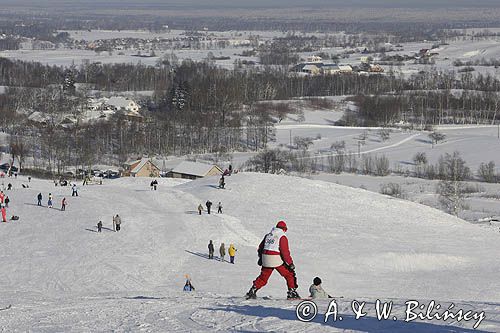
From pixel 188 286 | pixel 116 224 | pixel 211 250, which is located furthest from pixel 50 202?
pixel 188 286

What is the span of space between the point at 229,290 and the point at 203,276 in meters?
1.59

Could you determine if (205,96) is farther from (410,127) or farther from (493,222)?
(493,222)

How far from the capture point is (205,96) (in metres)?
78.4

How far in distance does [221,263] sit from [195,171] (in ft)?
84.3

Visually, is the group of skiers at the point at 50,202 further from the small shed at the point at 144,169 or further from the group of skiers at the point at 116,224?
the small shed at the point at 144,169

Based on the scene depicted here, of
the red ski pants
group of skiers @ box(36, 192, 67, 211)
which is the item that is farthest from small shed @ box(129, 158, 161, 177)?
the red ski pants

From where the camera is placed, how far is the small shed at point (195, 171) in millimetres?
43844

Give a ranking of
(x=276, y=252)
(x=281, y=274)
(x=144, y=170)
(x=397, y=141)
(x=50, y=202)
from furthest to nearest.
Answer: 1. (x=397, y=141)
2. (x=144, y=170)
3. (x=50, y=202)
4. (x=281, y=274)
5. (x=276, y=252)

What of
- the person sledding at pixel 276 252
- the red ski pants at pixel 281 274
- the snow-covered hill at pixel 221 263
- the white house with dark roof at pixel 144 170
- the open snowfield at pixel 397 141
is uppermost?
the person sledding at pixel 276 252

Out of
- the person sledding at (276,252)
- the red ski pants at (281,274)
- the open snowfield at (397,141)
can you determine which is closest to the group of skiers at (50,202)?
the red ski pants at (281,274)

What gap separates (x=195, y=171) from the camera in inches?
1754

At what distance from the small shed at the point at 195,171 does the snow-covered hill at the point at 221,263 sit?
40.1 feet

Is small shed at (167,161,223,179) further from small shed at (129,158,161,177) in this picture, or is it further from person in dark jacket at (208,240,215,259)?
person in dark jacket at (208,240,215,259)

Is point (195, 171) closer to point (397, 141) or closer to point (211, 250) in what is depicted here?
point (211, 250)
